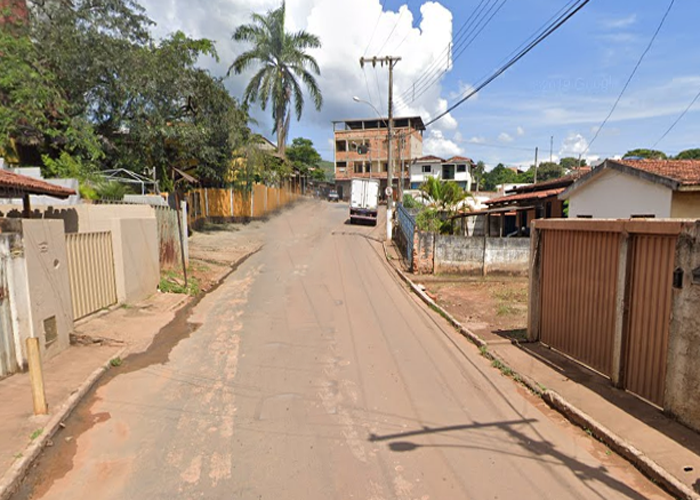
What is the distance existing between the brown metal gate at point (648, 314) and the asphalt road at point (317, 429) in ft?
4.00

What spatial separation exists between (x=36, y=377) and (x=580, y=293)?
737 centimetres

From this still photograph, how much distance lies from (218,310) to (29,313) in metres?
4.64

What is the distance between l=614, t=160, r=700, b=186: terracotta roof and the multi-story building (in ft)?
143

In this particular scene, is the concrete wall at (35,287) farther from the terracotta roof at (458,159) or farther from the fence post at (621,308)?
the terracotta roof at (458,159)

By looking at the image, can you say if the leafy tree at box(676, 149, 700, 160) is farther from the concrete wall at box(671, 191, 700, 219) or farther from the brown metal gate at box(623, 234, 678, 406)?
the brown metal gate at box(623, 234, 678, 406)

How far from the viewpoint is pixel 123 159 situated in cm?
2070

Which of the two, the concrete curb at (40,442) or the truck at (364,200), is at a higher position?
the truck at (364,200)

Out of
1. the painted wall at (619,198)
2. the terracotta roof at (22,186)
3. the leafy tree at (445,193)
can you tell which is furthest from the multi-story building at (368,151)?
the terracotta roof at (22,186)

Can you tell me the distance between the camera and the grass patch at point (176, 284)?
11.8 metres

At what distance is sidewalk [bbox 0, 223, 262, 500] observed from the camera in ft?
13.9

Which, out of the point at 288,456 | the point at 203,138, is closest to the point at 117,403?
Result: the point at 288,456

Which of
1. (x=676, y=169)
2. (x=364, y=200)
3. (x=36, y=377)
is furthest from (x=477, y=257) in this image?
(x=36, y=377)

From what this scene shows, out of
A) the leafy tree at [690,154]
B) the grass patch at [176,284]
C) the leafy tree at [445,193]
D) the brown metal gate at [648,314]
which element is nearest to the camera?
the brown metal gate at [648,314]

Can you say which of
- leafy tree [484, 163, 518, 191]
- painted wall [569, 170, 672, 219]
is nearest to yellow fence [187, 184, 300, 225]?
painted wall [569, 170, 672, 219]
